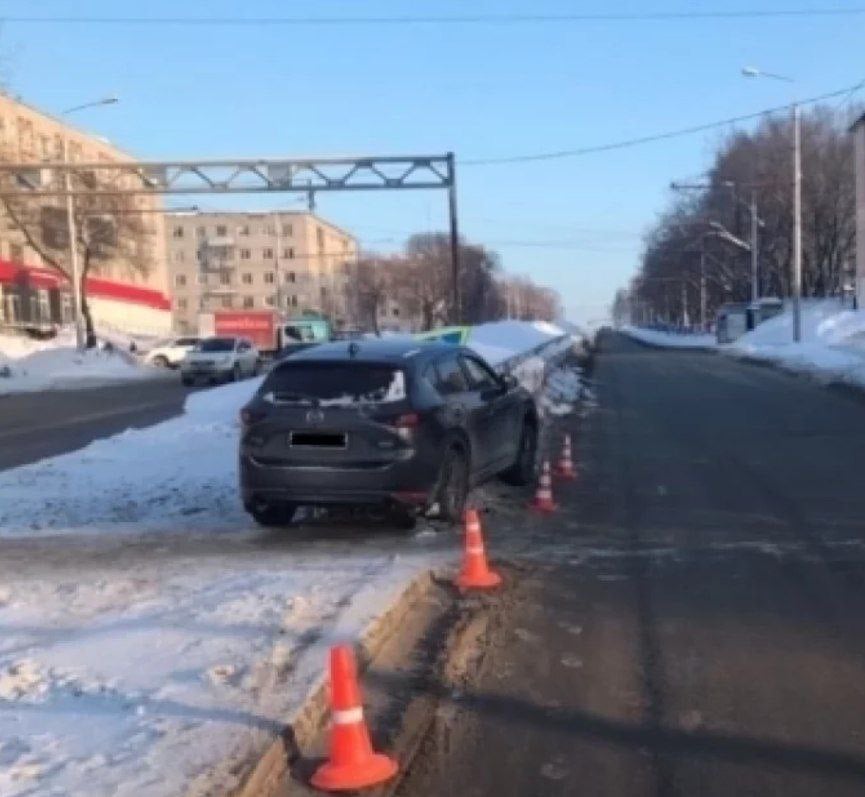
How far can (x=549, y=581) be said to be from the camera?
8227 mm

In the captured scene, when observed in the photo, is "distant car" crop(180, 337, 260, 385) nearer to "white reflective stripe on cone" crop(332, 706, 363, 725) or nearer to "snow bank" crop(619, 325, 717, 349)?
"snow bank" crop(619, 325, 717, 349)

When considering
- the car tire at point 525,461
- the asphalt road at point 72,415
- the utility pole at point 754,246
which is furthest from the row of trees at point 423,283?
the car tire at point 525,461

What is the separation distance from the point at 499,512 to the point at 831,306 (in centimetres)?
6285

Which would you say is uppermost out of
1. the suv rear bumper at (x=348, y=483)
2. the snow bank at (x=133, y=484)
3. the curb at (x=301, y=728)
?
the suv rear bumper at (x=348, y=483)

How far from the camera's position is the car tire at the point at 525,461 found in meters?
13.0

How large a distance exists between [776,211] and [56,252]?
45.1m

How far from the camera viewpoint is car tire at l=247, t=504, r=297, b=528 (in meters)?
10.6

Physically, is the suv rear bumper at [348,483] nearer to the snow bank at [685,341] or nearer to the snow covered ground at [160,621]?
the snow covered ground at [160,621]

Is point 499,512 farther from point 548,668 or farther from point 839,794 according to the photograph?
point 839,794

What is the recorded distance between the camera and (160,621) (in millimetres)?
6934

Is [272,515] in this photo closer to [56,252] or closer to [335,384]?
[335,384]

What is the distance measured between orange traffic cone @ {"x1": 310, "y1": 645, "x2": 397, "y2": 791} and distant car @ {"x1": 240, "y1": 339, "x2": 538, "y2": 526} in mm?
5185

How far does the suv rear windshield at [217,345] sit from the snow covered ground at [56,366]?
5.84 metres

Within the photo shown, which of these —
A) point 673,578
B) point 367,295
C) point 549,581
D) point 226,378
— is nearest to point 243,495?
point 549,581
